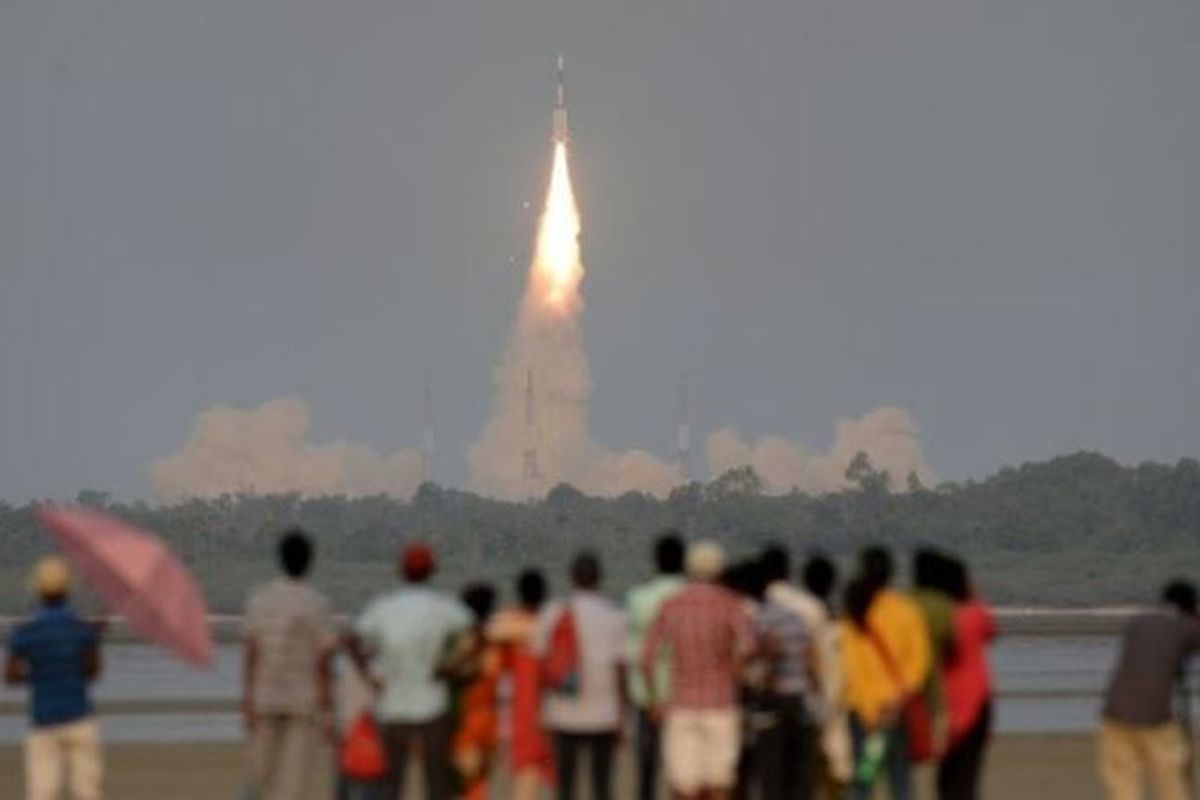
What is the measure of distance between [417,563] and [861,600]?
3065 mm

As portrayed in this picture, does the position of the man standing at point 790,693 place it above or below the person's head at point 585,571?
below

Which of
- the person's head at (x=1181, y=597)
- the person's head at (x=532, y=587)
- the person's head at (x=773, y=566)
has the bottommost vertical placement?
the person's head at (x=1181, y=597)

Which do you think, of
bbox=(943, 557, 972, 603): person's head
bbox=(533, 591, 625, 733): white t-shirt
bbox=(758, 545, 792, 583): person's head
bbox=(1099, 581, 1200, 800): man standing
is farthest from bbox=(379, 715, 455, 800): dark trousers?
bbox=(1099, 581, 1200, 800): man standing

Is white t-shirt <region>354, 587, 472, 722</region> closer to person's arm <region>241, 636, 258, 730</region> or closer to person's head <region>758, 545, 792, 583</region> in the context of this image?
person's arm <region>241, 636, 258, 730</region>

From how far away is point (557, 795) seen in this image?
2806 centimetres

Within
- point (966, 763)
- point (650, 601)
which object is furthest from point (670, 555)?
point (966, 763)

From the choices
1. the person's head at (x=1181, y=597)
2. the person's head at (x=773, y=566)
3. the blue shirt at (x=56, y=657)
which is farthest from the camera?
the person's head at (x=1181, y=597)

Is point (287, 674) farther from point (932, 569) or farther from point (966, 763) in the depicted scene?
point (966, 763)

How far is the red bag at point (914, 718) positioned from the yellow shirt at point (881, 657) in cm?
2

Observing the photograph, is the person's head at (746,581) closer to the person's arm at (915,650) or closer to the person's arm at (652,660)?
the person's arm at (652,660)

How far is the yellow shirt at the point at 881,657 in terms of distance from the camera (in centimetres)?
2788

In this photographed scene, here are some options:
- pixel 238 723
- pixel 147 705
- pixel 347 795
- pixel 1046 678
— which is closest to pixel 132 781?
pixel 347 795

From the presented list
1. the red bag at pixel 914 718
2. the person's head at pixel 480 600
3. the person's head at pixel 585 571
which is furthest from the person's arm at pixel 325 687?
the red bag at pixel 914 718

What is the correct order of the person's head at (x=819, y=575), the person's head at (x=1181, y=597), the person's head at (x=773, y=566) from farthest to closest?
1. the person's head at (x=1181, y=597)
2. the person's head at (x=773, y=566)
3. the person's head at (x=819, y=575)
